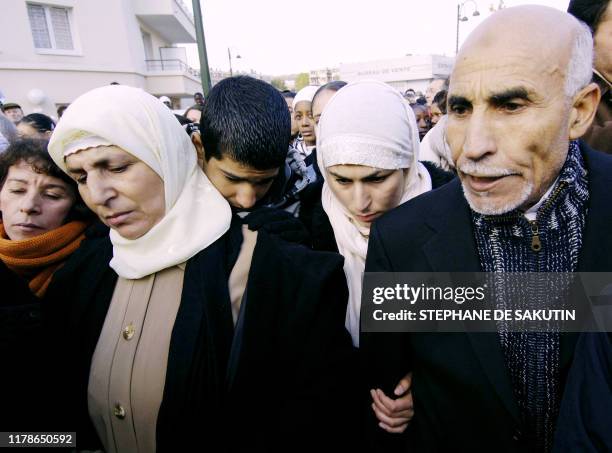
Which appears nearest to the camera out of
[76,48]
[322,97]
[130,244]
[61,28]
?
[130,244]

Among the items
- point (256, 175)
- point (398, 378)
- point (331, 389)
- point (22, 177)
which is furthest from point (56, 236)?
point (398, 378)

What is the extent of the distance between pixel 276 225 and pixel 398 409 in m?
0.91

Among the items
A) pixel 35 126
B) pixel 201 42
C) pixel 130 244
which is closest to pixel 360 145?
pixel 130 244

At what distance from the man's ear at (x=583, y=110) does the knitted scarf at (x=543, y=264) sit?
102 mm

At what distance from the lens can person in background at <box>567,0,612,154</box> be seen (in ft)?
6.03

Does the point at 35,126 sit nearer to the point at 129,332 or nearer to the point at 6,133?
the point at 6,133

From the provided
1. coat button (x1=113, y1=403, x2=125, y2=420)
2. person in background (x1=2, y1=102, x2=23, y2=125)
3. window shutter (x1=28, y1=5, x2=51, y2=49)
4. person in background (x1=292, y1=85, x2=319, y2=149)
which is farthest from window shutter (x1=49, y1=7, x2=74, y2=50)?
coat button (x1=113, y1=403, x2=125, y2=420)

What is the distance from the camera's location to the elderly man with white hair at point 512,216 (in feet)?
3.91

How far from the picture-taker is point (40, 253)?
1.68m

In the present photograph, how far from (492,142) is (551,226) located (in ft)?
1.25

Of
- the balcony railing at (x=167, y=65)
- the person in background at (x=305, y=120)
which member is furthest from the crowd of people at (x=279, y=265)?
the balcony railing at (x=167, y=65)

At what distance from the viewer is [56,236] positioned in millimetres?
1703

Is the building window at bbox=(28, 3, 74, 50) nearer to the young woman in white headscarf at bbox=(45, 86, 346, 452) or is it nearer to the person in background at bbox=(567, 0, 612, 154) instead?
the young woman in white headscarf at bbox=(45, 86, 346, 452)

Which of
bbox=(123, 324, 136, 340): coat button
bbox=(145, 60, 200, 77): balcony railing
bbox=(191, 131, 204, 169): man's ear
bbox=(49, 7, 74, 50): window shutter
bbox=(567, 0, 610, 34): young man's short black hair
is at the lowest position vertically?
bbox=(123, 324, 136, 340): coat button
